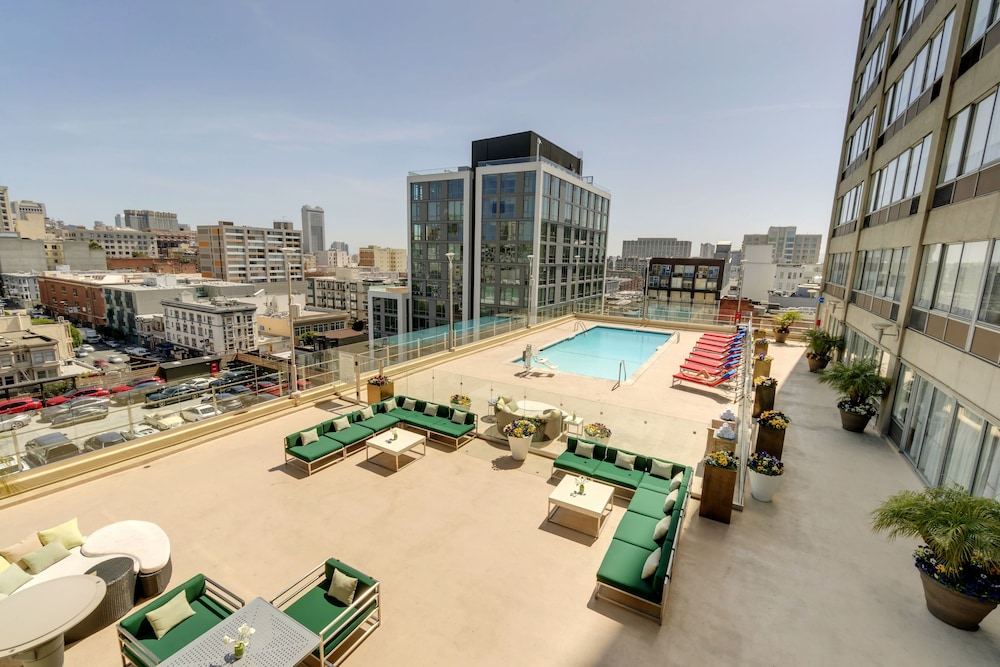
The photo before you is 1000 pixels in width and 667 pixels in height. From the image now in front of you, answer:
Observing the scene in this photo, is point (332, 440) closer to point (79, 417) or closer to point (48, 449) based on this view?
point (79, 417)

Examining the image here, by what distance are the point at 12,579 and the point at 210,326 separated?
72765 mm

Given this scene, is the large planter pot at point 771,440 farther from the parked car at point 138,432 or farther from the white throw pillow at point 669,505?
the parked car at point 138,432

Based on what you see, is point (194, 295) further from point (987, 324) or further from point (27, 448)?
point (987, 324)

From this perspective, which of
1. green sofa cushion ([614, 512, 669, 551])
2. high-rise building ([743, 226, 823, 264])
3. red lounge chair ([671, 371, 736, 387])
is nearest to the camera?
green sofa cushion ([614, 512, 669, 551])

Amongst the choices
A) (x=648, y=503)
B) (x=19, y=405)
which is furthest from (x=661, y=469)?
(x=19, y=405)

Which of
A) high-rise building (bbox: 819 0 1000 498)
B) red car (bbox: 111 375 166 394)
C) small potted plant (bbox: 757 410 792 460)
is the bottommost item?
red car (bbox: 111 375 166 394)

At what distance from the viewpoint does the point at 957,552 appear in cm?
518

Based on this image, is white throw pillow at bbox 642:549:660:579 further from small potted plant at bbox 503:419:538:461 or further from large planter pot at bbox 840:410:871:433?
large planter pot at bbox 840:410:871:433

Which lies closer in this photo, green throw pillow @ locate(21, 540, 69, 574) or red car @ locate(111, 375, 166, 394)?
green throw pillow @ locate(21, 540, 69, 574)

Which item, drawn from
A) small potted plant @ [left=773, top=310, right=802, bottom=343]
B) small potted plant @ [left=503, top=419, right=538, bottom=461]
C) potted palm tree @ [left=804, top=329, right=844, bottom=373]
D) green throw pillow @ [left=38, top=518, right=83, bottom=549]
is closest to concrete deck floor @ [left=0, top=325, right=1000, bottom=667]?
small potted plant @ [left=503, top=419, right=538, bottom=461]

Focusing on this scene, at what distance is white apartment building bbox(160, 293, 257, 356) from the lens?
216 ft

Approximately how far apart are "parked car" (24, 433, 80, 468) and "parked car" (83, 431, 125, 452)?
20 cm

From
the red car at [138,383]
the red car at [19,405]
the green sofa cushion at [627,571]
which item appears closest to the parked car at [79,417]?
the green sofa cushion at [627,571]

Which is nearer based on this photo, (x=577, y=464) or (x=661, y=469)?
(x=661, y=469)
